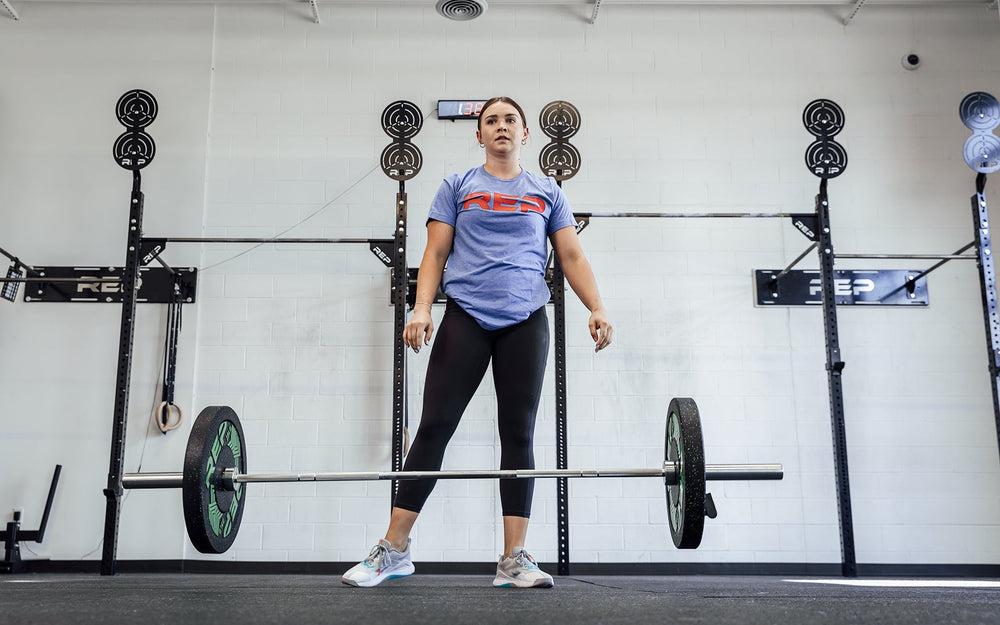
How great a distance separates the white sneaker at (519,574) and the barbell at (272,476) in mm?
207

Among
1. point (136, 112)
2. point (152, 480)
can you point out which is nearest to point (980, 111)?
point (152, 480)

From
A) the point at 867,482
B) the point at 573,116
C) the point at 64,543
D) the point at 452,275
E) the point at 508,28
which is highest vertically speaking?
the point at 508,28

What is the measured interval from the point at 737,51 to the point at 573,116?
143 cm

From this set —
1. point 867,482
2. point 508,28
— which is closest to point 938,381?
point 867,482

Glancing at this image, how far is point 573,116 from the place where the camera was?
3.45 meters

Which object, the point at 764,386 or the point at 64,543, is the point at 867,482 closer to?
the point at 764,386

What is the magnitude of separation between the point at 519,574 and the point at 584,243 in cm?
237

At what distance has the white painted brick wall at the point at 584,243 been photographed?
3.84 m

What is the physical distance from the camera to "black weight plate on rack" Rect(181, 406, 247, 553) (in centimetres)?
181

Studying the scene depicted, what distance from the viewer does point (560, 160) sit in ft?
11.3

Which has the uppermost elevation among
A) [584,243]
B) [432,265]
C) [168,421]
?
[584,243]

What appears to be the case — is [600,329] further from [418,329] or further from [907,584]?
[907,584]

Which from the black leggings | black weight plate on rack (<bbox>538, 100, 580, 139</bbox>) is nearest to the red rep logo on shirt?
the black leggings

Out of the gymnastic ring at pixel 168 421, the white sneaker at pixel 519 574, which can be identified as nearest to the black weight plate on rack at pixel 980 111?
the white sneaker at pixel 519 574
